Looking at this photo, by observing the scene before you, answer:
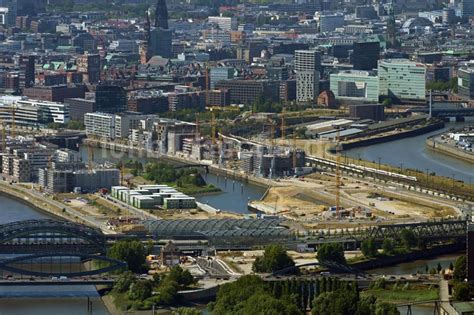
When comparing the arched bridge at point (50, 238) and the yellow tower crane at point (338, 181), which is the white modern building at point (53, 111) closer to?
the yellow tower crane at point (338, 181)

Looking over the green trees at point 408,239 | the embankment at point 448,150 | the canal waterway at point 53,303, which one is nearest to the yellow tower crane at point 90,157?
the embankment at point 448,150

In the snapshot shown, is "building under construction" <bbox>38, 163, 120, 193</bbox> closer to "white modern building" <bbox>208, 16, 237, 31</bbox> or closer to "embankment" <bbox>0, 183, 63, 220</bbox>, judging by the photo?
"embankment" <bbox>0, 183, 63, 220</bbox>

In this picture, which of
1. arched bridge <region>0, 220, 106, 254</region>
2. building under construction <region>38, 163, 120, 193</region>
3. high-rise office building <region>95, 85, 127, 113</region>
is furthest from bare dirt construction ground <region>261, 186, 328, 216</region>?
high-rise office building <region>95, 85, 127, 113</region>

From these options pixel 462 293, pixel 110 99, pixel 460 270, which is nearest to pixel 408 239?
pixel 460 270

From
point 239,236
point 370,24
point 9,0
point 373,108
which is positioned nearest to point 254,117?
point 373,108

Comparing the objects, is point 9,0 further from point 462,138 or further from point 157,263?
point 157,263

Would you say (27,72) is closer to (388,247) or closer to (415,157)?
(415,157)

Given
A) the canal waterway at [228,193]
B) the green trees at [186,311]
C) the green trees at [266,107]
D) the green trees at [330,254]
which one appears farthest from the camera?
the green trees at [266,107]
